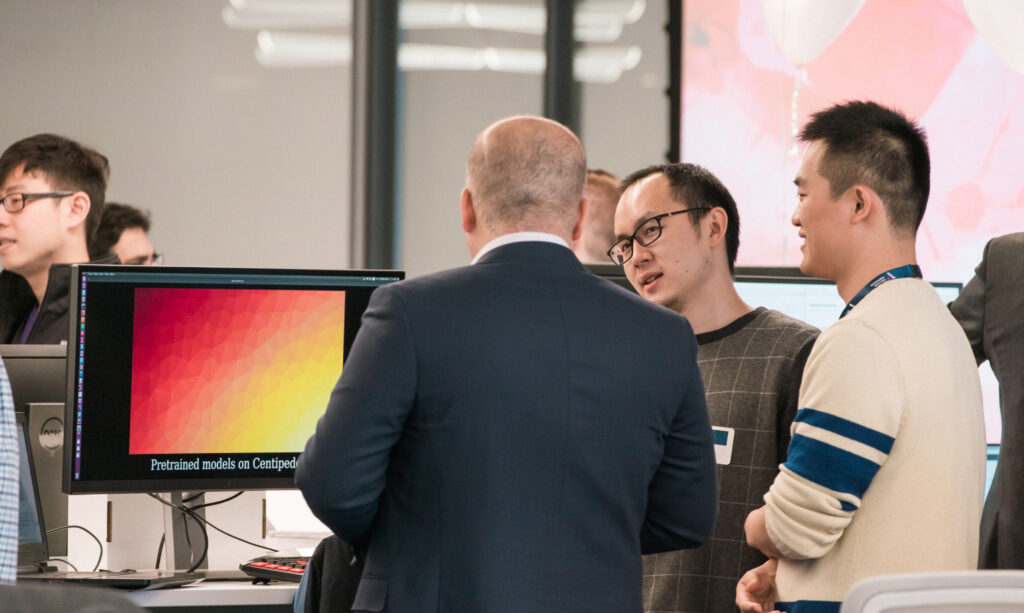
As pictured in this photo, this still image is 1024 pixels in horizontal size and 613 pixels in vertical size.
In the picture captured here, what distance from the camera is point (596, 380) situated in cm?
151

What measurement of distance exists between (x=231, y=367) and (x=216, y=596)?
0.44 metres

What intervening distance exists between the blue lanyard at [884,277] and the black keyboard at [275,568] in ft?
3.34

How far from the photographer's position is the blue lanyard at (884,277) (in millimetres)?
1675

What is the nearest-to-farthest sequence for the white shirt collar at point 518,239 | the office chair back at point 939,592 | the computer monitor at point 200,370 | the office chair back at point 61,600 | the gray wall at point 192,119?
the office chair back at point 61,600 → the office chair back at point 939,592 → the white shirt collar at point 518,239 → the computer monitor at point 200,370 → the gray wall at point 192,119

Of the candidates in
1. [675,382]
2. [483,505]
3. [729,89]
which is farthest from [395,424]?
[729,89]

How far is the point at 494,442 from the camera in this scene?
1.46 metres

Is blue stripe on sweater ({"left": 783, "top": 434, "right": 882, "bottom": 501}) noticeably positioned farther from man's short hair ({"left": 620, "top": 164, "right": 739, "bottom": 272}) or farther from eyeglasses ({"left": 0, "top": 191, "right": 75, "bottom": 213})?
eyeglasses ({"left": 0, "top": 191, "right": 75, "bottom": 213})

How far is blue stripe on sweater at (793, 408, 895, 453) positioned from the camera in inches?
59.9

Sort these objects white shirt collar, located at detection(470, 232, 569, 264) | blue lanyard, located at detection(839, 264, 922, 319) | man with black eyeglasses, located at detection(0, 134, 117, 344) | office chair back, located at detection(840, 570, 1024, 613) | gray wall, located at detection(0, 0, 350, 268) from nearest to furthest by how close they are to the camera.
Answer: office chair back, located at detection(840, 570, 1024, 613) → white shirt collar, located at detection(470, 232, 569, 264) → blue lanyard, located at detection(839, 264, 922, 319) → man with black eyeglasses, located at detection(0, 134, 117, 344) → gray wall, located at detection(0, 0, 350, 268)

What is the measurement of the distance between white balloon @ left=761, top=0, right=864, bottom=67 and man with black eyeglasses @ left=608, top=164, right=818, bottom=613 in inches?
85.9

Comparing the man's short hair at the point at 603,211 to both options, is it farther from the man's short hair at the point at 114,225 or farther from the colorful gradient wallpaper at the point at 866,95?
the man's short hair at the point at 114,225

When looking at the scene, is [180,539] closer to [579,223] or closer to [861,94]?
[579,223]

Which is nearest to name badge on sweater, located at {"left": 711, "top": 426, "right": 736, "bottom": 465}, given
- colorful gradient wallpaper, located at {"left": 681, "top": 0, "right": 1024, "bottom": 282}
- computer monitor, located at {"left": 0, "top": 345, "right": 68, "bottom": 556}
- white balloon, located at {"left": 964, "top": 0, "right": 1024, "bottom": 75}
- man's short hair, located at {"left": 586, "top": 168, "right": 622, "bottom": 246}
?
computer monitor, located at {"left": 0, "top": 345, "right": 68, "bottom": 556}

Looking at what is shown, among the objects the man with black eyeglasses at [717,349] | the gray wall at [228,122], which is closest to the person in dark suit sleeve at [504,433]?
the man with black eyeglasses at [717,349]
